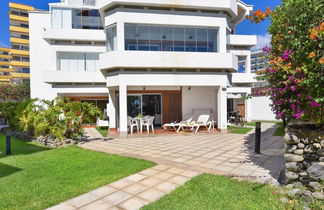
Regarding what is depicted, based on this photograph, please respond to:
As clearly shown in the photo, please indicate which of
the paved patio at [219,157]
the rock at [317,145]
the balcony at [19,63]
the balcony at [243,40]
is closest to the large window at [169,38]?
the paved patio at [219,157]

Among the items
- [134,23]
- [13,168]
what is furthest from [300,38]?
[134,23]

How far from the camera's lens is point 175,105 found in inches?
592

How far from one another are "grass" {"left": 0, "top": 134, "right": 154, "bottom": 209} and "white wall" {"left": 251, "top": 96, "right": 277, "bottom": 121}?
67.8 feet

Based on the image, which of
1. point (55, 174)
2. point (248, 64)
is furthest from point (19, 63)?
point (55, 174)

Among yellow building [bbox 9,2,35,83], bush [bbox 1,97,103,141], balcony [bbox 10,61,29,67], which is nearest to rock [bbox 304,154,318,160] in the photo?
bush [bbox 1,97,103,141]

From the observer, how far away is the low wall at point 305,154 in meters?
3.63

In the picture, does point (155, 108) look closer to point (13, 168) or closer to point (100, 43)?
point (100, 43)

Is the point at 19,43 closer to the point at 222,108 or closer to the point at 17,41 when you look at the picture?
the point at 17,41

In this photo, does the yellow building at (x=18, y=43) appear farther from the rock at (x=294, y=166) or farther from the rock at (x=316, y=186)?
the rock at (x=316, y=186)

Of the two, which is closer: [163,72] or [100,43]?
[163,72]

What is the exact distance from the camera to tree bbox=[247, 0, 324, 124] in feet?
11.0

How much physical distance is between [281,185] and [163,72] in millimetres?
8709

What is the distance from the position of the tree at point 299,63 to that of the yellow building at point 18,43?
5084cm

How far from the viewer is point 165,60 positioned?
11398mm
